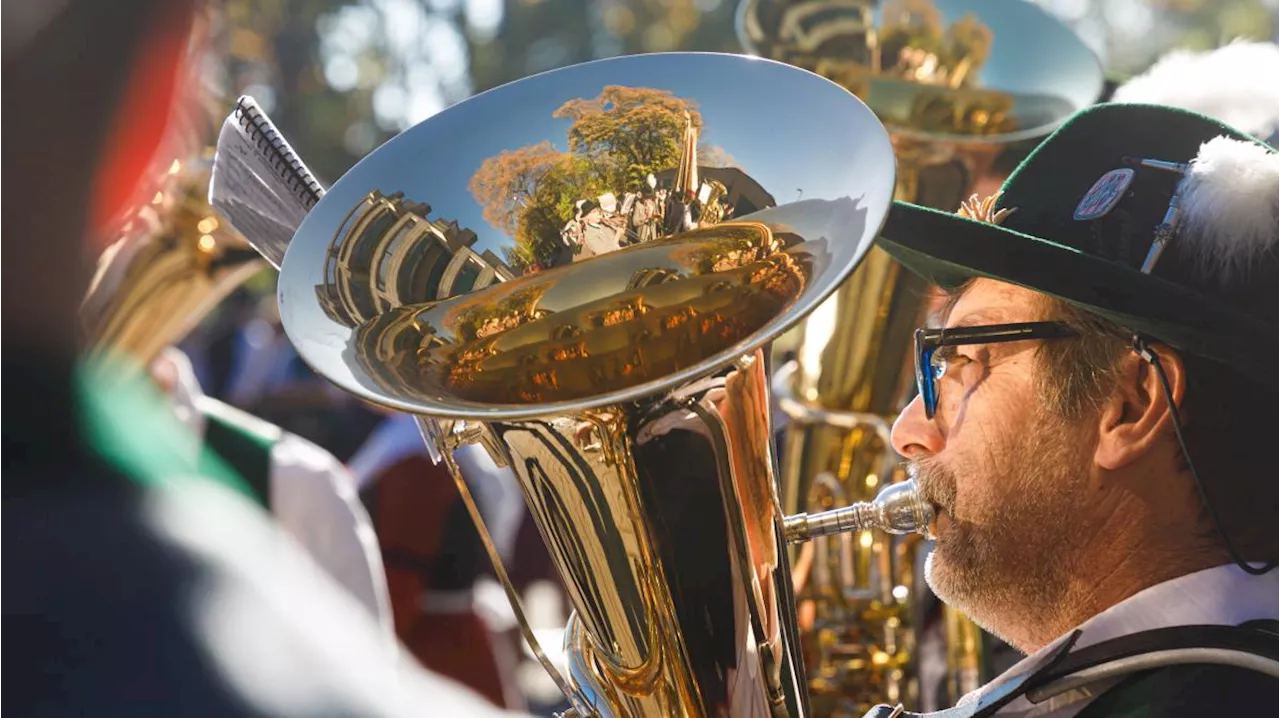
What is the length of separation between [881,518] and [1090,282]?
20.2 inches

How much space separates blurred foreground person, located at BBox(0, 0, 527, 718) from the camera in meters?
0.78

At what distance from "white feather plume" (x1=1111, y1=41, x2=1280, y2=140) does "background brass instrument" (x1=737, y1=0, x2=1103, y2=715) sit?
137cm

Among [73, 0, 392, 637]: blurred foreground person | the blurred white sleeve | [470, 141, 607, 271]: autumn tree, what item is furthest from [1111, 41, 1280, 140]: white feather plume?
the blurred white sleeve

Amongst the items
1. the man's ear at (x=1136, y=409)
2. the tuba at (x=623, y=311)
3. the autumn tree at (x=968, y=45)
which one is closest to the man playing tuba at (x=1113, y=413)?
the man's ear at (x=1136, y=409)

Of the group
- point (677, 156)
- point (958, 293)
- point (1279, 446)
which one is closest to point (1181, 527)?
point (1279, 446)

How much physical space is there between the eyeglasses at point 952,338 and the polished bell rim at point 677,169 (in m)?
0.43

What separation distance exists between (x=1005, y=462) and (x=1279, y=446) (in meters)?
0.37

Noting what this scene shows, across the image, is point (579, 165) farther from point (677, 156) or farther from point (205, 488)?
point (205, 488)

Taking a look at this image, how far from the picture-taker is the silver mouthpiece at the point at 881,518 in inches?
84.8

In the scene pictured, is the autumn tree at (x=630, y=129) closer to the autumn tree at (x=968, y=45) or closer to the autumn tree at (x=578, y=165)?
the autumn tree at (x=578, y=165)

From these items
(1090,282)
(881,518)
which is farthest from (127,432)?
(881,518)

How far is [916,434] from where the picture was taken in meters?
2.23

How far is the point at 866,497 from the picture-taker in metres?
3.93

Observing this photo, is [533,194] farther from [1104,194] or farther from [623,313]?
[1104,194]
